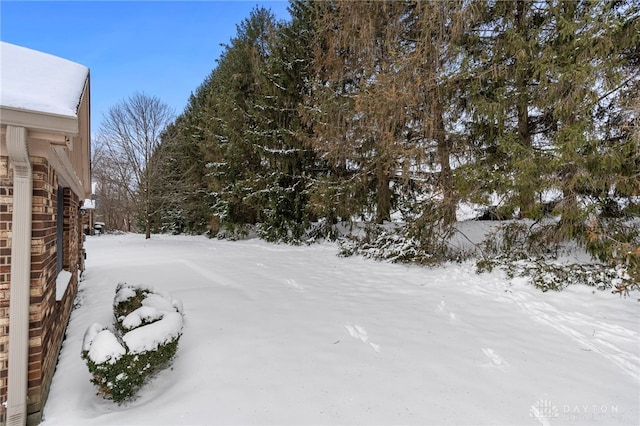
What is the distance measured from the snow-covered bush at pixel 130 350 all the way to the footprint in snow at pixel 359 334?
2043 mm

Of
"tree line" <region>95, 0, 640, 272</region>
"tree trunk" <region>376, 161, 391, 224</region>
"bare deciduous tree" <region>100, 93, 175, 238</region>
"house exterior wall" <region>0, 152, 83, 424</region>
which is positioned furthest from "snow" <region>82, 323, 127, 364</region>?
"bare deciduous tree" <region>100, 93, 175, 238</region>

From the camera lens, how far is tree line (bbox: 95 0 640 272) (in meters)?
4.82

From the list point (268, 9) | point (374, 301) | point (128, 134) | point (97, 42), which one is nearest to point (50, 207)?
point (374, 301)

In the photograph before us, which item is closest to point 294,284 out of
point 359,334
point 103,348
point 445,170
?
point 359,334

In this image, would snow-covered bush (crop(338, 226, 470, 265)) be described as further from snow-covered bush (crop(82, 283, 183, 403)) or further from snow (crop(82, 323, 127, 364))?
snow (crop(82, 323, 127, 364))

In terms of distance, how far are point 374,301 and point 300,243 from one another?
6711 mm

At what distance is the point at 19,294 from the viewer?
7.60 feet

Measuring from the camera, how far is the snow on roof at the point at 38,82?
84.9 inches

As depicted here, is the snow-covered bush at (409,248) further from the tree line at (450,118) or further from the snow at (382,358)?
the snow at (382,358)

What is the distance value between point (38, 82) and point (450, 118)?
23.5 ft

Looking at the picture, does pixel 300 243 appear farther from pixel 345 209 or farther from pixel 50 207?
pixel 50 207

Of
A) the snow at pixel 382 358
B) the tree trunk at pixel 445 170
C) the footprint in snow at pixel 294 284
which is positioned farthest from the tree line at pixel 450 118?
the footprint in snow at pixel 294 284

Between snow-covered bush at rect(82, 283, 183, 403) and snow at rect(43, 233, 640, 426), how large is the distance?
7 cm

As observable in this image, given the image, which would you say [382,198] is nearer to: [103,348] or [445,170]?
[445,170]
